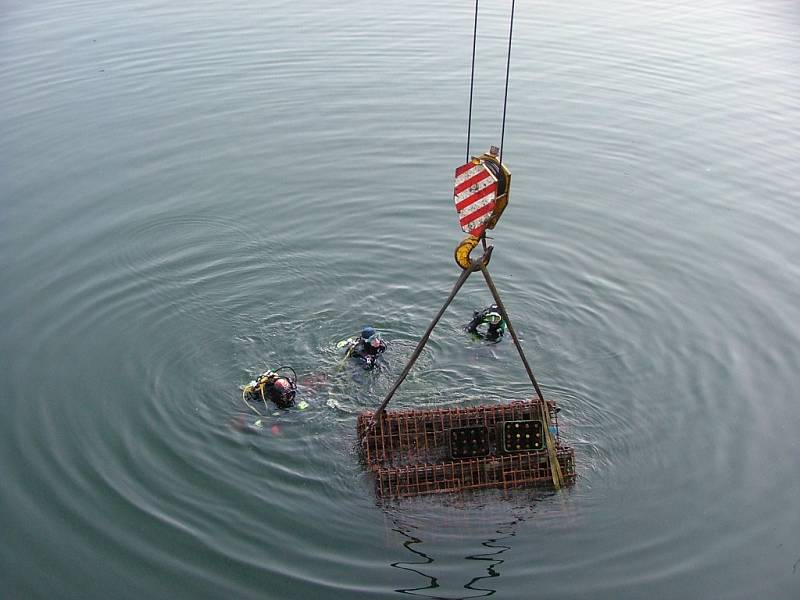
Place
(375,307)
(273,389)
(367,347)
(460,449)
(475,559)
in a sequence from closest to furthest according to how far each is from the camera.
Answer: (475,559)
(460,449)
(273,389)
(367,347)
(375,307)

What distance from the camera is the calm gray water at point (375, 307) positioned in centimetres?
979

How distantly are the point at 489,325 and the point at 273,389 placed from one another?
12.5 feet

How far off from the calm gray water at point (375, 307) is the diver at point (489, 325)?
0.84 ft

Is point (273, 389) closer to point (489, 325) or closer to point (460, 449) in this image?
point (460, 449)

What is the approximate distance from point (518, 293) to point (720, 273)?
13.3 ft

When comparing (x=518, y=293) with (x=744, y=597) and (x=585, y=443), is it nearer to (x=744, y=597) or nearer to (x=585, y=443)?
(x=585, y=443)

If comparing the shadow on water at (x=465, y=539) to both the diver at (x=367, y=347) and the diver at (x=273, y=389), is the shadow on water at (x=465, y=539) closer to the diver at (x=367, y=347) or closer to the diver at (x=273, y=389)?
the diver at (x=273, y=389)

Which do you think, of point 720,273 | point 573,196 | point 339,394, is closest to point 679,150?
point 573,196

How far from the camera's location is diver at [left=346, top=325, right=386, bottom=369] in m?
12.3

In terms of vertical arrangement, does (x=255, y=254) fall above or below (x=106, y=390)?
above

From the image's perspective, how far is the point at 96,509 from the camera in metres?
10.2

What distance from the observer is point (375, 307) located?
561 inches

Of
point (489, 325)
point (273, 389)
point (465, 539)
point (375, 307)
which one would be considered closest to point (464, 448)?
point (465, 539)

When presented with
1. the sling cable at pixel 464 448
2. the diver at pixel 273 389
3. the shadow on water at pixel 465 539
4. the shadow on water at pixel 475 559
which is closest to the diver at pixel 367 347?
the diver at pixel 273 389
